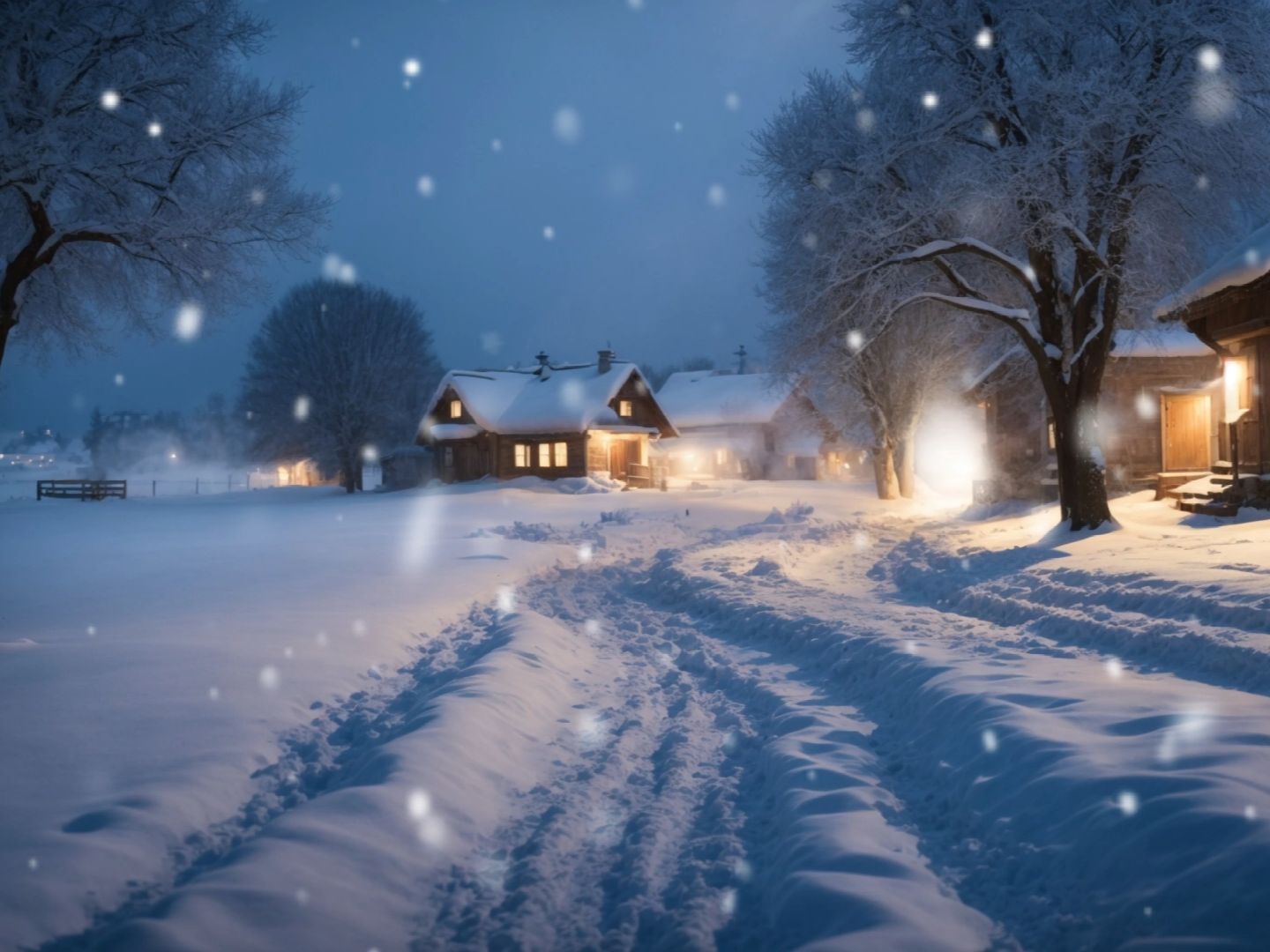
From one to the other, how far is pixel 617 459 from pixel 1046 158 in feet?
106

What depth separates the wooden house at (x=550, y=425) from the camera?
4156 cm

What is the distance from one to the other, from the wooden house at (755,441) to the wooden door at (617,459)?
455 inches

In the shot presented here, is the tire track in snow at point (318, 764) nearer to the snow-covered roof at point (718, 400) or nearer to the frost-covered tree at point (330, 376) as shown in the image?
the frost-covered tree at point (330, 376)

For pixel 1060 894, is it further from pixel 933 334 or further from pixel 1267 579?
pixel 933 334

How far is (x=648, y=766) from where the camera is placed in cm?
549

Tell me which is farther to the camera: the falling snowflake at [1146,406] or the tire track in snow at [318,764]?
the falling snowflake at [1146,406]

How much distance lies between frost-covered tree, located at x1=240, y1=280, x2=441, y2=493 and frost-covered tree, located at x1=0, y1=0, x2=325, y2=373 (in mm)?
33577

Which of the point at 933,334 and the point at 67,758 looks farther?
the point at 933,334

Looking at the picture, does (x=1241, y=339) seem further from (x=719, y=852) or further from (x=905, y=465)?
(x=719, y=852)

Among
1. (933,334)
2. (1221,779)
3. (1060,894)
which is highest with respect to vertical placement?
(933,334)

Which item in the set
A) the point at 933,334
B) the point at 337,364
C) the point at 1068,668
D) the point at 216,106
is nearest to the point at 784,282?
the point at 933,334

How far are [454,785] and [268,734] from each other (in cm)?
168

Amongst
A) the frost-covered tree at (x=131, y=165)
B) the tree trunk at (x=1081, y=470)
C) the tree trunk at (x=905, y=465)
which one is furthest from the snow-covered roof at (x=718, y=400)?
the frost-covered tree at (x=131, y=165)

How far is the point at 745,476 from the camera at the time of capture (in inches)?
2126
